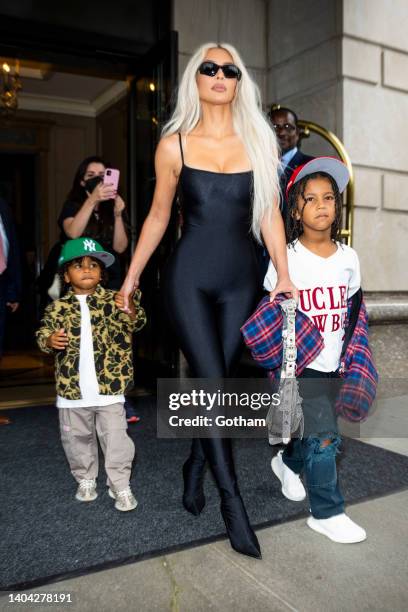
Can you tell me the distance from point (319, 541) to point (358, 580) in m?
0.32

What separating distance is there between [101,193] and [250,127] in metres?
1.47

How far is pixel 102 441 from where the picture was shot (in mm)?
2736

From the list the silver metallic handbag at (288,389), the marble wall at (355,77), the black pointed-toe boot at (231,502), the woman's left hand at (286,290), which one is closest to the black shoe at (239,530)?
the black pointed-toe boot at (231,502)

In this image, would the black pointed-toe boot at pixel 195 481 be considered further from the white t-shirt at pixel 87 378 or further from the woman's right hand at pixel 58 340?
the woman's right hand at pixel 58 340

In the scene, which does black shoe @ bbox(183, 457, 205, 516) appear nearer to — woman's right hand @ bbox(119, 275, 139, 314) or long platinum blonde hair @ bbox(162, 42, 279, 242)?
woman's right hand @ bbox(119, 275, 139, 314)

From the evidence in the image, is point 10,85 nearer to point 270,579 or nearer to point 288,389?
point 288,389

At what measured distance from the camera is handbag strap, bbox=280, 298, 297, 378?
7.04 ft

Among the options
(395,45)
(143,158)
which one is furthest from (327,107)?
(143,158)

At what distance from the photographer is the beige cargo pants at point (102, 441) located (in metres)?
2.64

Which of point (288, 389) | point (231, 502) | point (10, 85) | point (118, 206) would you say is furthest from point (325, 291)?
point (10, 85)

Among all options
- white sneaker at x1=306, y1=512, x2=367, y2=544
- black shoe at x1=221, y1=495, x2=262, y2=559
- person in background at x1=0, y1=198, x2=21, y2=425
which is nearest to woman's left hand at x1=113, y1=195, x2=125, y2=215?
person in background at x1=0, y1=198, x2=21, y2=425

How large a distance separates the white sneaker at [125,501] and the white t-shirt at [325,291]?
105 centimetres

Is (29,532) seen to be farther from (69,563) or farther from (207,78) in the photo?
(207,78)

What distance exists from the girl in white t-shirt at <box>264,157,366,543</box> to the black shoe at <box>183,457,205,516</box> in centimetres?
49
